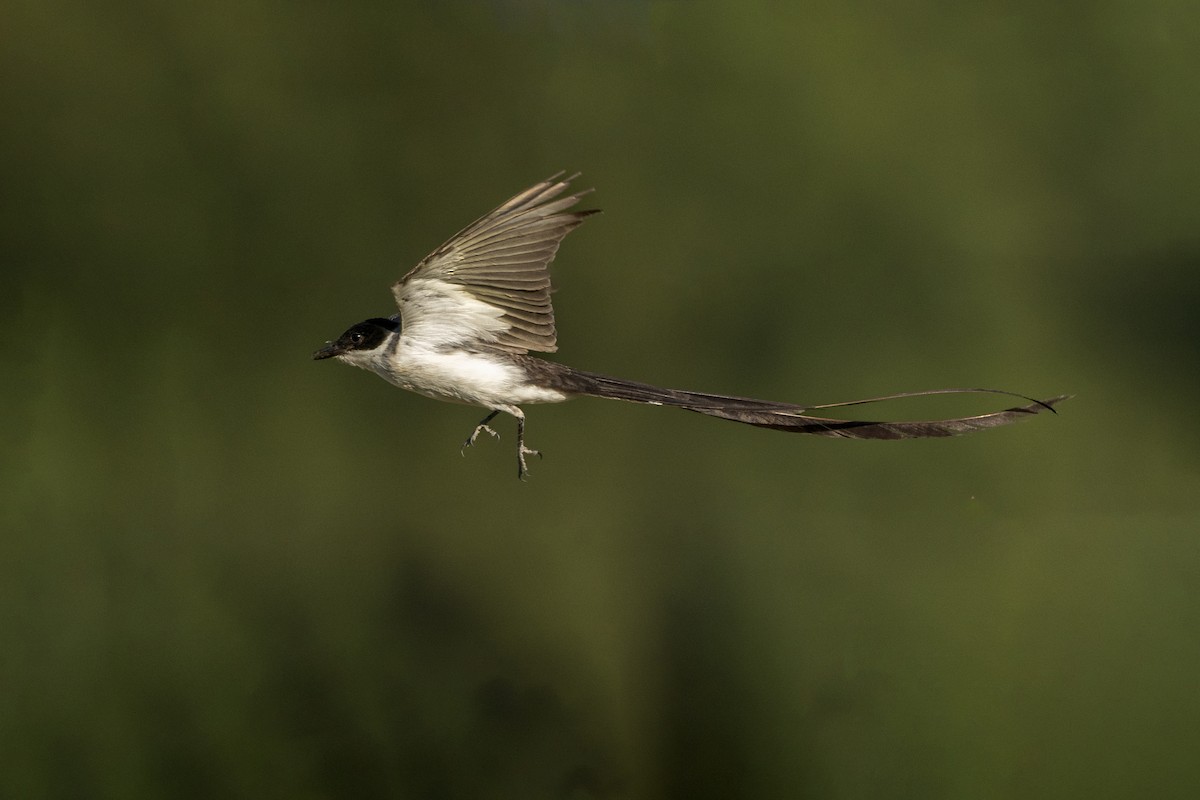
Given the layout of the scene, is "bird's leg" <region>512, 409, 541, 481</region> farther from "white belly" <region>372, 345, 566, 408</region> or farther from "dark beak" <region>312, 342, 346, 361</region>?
"dark beak" <region>312, 342, 346, 361</region>

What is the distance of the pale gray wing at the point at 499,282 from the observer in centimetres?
95

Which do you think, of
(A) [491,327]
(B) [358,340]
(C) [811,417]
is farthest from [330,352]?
(C) [811,417]

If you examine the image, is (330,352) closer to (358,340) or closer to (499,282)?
(358,340)

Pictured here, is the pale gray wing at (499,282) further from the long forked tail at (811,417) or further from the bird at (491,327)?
the long forked tail at (811,417)

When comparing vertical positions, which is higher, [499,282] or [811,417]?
[499,282]

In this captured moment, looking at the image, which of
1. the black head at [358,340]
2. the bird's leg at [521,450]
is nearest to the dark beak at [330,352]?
the black head at [358,340]

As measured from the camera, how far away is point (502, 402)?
0.98 meters

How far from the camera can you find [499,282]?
986 mm

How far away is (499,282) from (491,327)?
5 centimetres

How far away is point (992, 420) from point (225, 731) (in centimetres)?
132

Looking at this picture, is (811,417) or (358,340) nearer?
(811,417)

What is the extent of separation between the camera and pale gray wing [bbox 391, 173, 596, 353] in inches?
37.2

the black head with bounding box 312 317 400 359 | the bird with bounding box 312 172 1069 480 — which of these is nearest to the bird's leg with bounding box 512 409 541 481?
the bird with bounding box 312 172 1069 480

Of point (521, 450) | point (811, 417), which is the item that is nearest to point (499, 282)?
point (521, 450)
